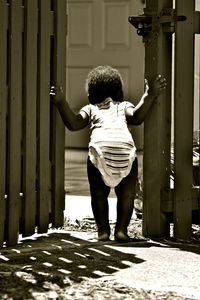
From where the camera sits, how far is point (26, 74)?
156 inches

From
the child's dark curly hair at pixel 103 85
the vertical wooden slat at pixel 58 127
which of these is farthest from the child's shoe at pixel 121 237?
the child's dark curly hair at pixel 103 85

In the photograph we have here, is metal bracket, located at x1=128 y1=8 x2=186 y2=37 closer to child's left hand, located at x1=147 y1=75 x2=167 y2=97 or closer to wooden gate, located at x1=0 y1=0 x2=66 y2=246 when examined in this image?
child's left hand, located at x1=147 y1=75 x2=167 y2=97

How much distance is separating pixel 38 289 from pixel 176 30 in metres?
1.82

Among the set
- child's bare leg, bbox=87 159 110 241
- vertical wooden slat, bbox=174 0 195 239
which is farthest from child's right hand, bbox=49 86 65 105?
vertical wooden slat, bbox=174 0 195 239

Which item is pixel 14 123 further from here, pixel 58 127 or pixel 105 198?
pixel 105 198

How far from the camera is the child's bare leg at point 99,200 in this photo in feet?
13.4

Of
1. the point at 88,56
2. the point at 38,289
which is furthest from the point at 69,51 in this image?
the point at 38,289

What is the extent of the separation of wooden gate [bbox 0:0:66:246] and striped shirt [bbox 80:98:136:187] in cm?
25

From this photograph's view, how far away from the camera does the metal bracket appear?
13.5 ft

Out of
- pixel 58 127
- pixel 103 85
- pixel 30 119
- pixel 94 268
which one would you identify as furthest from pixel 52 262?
pixel 103 85

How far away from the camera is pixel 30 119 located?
158 inches

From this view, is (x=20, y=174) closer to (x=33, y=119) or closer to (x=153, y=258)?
(x=33, y=119)

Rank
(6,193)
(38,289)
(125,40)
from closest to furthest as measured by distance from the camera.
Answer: (38,289), (6,193), (125,40)

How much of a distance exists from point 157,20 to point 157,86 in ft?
1.23
